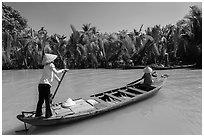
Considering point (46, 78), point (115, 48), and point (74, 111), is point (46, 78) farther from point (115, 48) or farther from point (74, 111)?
point (115, 48)

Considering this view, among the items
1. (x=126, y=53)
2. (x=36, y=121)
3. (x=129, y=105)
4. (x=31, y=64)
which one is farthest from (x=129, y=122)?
(x=31, y=64)

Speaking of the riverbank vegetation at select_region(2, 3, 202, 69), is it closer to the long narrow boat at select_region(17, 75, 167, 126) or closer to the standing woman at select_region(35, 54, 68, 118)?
the long narrow boat at select_region(17, 75, 167, 126)

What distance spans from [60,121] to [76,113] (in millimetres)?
338

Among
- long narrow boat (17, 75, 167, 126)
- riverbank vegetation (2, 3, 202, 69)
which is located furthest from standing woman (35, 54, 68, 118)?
riverbank vegetation (2, 3, 202, 69)

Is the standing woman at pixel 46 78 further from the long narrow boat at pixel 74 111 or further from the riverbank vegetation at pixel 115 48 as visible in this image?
the riverbank vegetation at pixel 115 48

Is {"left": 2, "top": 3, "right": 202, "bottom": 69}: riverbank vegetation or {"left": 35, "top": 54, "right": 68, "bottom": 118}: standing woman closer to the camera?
{"left": 35, "top": 54, "right": 68, "bottom": 118}: standing woman

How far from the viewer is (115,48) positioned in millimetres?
17188

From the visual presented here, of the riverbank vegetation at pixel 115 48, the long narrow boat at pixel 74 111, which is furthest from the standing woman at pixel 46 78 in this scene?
the riverbank vegetation at pixel 115 48

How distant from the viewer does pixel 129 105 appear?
493 centimetres

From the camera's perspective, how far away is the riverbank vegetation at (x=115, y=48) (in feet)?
50.6

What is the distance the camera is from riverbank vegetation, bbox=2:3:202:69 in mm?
15414

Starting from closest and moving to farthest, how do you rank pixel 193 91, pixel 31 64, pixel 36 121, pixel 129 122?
pixel 36 121 < pixel 129 122 < pixel 193 91 < pixel 31 64

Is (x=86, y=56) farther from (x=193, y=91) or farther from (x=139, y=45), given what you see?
(x=193, y=91)

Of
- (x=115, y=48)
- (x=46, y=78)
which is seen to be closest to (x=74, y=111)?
(x=46, y=78)
